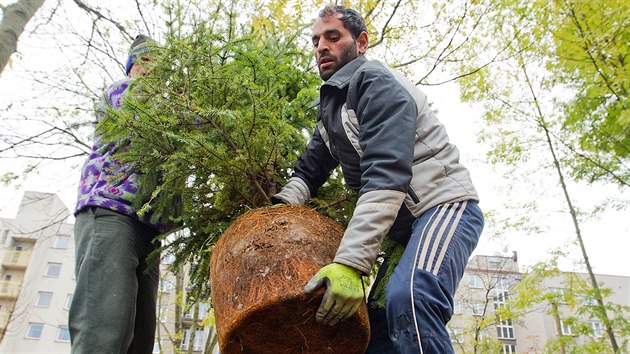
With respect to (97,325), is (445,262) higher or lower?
higher

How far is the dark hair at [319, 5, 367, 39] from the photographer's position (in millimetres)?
2656

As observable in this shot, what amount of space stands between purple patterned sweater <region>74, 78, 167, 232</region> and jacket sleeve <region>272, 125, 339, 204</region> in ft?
3.05

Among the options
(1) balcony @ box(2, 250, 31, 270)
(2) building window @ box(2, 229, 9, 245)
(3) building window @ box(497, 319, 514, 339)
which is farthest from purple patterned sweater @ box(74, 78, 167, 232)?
(2) building window @ box(2, 229, 9, 245)

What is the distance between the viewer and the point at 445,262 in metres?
1.82

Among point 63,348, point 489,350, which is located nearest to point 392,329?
point 489,350

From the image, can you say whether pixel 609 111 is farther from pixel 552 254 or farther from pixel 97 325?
pixel 97 325

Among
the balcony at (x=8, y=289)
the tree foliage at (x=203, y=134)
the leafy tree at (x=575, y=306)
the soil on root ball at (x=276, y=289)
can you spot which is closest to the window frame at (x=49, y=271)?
the balcony at (x=8, y=289)

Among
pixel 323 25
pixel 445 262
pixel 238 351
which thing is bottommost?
pixel 238 351

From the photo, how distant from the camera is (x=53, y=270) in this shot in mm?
32594

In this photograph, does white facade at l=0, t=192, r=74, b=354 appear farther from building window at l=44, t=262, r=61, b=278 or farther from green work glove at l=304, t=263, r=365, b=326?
green work glove at l=304, t=263, r=365, b=326

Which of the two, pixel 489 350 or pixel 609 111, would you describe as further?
pixel 489 350

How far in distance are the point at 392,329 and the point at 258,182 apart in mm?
1120

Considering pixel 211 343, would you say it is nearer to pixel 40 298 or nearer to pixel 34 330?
pixel 34 330

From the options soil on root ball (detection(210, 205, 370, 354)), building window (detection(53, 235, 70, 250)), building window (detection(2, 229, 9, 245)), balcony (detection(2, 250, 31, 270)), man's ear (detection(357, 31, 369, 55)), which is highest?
building window (detection(2, 229, 9, 245))
